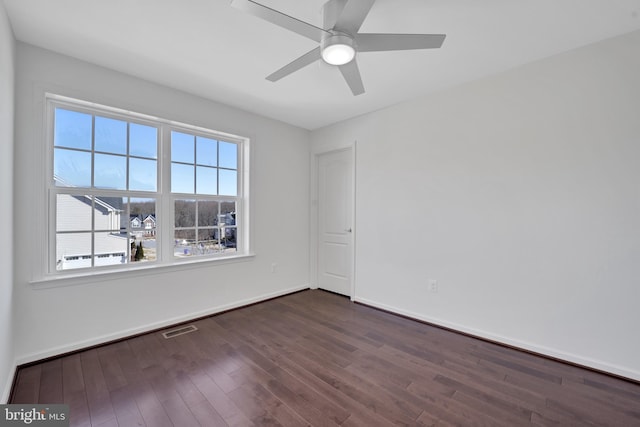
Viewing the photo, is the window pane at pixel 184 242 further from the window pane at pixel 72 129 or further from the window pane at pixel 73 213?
the window pane at pixel 72 129

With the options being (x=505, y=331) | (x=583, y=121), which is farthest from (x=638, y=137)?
(x=505, y=331)

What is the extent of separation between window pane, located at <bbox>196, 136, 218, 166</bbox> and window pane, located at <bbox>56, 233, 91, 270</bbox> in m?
1.35

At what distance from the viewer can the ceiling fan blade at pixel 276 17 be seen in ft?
4.42

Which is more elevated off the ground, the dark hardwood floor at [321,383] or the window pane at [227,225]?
the window pane at [227,225]

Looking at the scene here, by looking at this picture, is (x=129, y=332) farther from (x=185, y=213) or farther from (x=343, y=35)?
(x=343, y=35)

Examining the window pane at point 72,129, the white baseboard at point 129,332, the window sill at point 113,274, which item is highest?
the window pane at point 72,129

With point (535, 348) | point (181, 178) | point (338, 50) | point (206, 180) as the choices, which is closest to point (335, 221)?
point (206, 180)

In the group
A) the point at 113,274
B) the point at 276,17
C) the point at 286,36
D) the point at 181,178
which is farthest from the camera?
the point at 181,178

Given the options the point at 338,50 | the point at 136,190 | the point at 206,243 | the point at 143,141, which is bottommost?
the point at 206,243

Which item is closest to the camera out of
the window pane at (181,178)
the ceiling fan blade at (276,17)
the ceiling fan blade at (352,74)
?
the ceiling fan blade at (276,17)

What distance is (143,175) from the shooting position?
111 inches

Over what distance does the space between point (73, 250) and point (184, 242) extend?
943 mm

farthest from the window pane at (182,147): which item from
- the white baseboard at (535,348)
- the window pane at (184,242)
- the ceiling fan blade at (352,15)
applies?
the white baseboard at (535,348)

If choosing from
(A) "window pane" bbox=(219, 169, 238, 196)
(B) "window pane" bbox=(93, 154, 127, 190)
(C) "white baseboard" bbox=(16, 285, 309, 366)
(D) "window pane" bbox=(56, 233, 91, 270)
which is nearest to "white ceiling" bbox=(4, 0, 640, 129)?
(B) "window pane" bbox=(93, 154, 127, 190)
